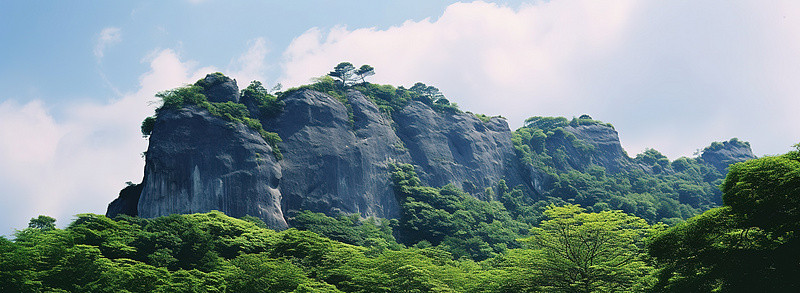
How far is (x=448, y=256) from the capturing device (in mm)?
44031

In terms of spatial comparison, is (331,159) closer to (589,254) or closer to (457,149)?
(457,149)

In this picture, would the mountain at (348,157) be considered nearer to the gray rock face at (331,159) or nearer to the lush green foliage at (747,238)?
the gray rock face at (331,159)

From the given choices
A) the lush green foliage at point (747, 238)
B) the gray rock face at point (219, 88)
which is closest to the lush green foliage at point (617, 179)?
the gray rock face at point (219, 88)

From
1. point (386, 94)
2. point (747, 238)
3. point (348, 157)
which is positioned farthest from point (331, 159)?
point (747, 238)

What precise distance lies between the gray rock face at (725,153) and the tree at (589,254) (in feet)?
Answer: 300

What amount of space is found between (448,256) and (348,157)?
17.2 m

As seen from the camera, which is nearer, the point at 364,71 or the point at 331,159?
the point at 331,159

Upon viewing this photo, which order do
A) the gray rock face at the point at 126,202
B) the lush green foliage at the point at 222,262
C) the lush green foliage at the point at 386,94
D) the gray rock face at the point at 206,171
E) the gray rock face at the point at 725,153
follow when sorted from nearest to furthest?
the lush green foliage at the point at 222,262 → the gray rock face at the point at 206,171 → the gray rock face at the point at 126,202 → the lush green foliage at the point at 386,94 → the gray rock face at the point at 725,153

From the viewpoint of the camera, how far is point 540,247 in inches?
1102

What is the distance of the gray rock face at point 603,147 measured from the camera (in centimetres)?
8865

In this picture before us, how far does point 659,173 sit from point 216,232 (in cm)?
7888

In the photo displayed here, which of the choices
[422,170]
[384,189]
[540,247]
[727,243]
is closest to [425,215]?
[384,189]

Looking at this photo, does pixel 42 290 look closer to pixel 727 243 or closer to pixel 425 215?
pixel 727 243

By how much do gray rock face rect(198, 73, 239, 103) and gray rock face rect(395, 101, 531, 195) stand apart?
21745mm
